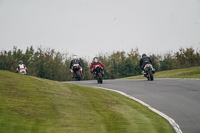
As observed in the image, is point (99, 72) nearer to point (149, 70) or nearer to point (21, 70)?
point (149, 70)

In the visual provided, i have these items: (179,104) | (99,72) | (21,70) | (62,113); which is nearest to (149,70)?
(99,72)

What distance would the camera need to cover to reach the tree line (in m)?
67.2

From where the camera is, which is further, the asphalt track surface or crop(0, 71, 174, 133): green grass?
the asphalt track surface

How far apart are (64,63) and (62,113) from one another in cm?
6716

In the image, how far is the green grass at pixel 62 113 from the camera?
277 inches

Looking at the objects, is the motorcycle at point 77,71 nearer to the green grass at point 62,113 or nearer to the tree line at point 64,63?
the green grass at point 62,113

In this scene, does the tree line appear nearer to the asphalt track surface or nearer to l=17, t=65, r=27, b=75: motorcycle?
l=17, t=65, r=27, b=75: motorcycle

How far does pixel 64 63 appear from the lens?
74.9m

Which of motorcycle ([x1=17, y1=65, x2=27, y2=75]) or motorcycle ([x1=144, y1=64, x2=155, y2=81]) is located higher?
motorcycle ([x1=17, y1=65, x2=27, y2=75])

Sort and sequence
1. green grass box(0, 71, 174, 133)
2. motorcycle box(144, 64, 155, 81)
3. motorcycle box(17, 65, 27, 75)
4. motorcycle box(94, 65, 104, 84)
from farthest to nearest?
1. motorcycle box(17, 65, 27, 75)
2. motorcycle box(144, 64, 155, 81)
3. motorcycle box(94, 65, 104, 84)
4. green grass box(0, 71, 174, 133)

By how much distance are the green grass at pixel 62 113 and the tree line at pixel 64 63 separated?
176 feet

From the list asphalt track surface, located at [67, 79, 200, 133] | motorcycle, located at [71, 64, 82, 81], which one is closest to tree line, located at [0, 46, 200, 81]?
motorcycle, located at [71, 64, 82, 81]

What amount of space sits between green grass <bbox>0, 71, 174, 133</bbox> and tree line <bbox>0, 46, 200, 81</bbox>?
53.6 meters

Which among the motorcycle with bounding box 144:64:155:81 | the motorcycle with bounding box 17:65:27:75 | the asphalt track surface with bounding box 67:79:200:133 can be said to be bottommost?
the asphalt track surface with bounding box 67:79:200:133
